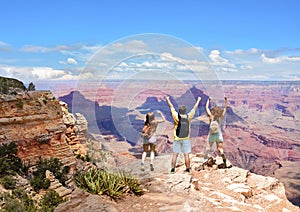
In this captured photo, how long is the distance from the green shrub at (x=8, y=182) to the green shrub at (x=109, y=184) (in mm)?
11445

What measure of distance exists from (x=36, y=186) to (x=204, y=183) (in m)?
13.3

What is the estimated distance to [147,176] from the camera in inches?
408

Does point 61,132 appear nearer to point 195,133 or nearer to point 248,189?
point 195,133

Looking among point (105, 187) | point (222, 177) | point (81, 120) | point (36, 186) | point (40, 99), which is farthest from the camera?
point (81, 120)

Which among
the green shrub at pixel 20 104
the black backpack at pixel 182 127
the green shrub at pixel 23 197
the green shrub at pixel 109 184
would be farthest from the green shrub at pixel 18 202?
the black backpack at pixel 182 127

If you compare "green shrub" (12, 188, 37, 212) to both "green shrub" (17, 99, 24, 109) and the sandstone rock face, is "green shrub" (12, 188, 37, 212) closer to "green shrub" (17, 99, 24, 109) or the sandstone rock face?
the sandstone rock face

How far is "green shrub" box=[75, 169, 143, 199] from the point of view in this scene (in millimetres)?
8117

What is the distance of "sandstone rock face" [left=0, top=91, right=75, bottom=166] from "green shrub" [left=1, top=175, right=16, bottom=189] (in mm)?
3776

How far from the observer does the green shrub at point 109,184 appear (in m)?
8.12

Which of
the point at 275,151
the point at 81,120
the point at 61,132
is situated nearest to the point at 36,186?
the point at 61,132

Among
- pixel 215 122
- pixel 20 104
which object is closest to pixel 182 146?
pixel 215 122

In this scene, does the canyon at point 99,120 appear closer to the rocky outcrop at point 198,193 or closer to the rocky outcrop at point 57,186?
the rocky outcrop at point 198,193

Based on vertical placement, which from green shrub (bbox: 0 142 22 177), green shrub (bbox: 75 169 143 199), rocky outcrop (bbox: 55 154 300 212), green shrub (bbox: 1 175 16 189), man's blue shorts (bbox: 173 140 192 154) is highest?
man's blue shorts (bbox: 173 140 192 154)

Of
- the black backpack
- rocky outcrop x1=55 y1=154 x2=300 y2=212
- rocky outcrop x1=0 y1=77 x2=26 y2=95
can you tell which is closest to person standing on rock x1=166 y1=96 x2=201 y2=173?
the black backpack
